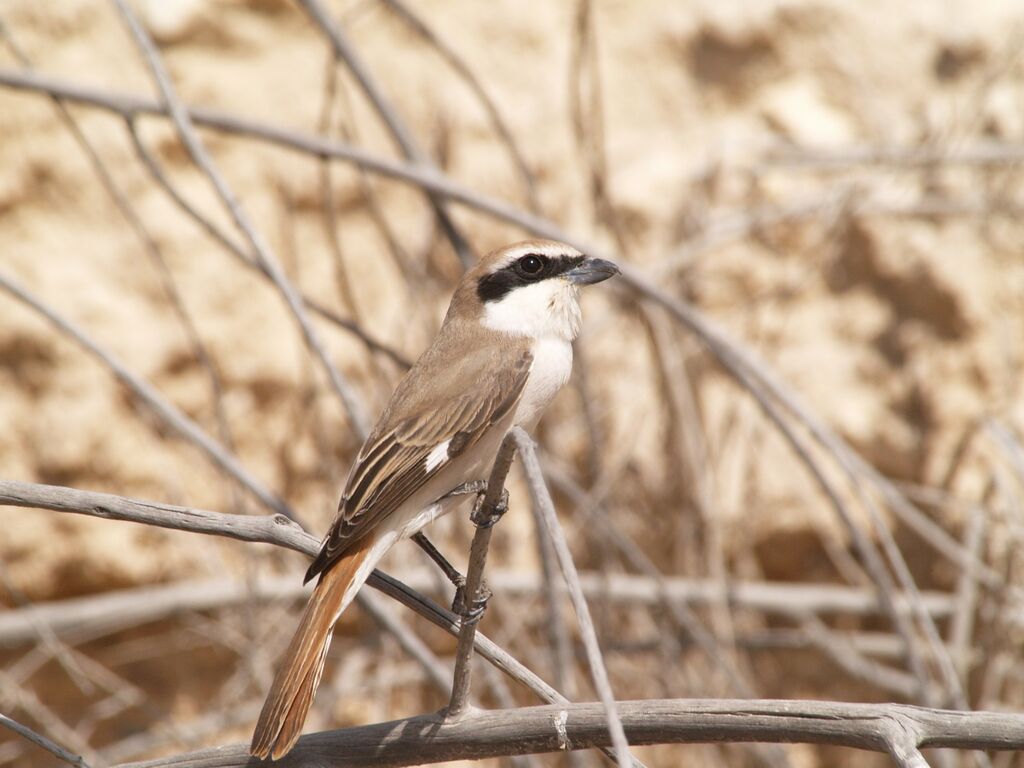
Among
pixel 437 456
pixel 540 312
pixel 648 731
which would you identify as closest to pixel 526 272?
pixel 540 312

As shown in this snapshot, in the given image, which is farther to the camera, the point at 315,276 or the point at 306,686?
the point at 315,276

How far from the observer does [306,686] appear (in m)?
1.99

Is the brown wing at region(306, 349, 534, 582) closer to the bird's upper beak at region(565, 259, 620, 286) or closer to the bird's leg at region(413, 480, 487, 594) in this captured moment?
the bird's leg at region(413, 480, 487, 594)

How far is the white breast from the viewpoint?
2.57 metres

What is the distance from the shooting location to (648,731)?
167 cm

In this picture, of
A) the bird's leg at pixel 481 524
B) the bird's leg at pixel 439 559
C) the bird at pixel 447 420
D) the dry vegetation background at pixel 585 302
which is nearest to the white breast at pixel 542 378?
the bird at pixel 447 420

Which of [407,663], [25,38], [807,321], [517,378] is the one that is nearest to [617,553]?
[407,663]

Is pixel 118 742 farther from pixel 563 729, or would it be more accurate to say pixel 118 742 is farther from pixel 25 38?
pixel 563 729

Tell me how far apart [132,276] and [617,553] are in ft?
7.36

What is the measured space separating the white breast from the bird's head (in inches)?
2.5

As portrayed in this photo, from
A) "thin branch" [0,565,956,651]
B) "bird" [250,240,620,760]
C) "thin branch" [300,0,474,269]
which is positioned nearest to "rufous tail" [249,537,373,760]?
"bird" [250,240,620,760]

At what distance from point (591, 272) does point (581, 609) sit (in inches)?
62.9

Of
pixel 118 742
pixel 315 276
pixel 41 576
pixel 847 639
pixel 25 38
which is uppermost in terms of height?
pixel 25 38

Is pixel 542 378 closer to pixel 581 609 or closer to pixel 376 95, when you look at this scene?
pixel 376 95
